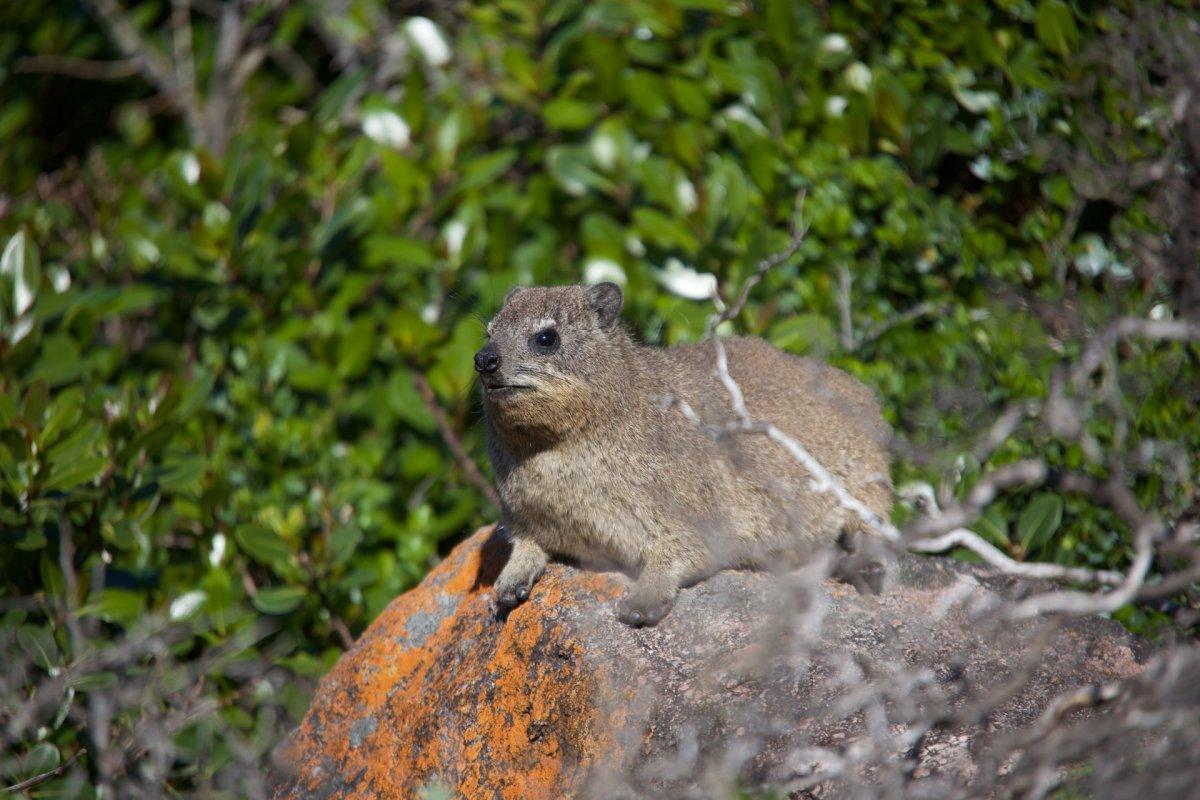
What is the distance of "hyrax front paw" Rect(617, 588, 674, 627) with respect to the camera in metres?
3.97

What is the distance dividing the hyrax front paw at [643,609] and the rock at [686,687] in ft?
0.13

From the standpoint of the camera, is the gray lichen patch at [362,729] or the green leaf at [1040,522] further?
the green leaf at [1040,522]

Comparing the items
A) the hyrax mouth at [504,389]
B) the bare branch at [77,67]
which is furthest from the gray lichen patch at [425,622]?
the bare branch at [77,67]

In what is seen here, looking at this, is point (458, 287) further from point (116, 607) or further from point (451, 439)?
point (116, 607)

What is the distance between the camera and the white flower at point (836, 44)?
249 inches

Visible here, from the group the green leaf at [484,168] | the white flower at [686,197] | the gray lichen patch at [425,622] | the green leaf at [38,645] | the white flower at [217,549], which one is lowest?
the white flower at [217,549]

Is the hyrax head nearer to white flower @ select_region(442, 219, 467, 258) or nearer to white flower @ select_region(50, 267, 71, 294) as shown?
white flower @ select_region(442, 219, 467, 258)

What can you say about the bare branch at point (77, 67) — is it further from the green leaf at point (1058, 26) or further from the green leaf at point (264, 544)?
the green leaf at point (1058, 26)

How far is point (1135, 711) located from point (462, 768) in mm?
2122

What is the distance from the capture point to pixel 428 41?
784 centimetres

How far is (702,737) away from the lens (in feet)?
11.6

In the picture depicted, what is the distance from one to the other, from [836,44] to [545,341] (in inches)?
118

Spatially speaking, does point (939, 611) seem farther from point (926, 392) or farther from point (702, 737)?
point (926, 392)

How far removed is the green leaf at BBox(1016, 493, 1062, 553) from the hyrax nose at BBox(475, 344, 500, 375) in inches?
97.4
